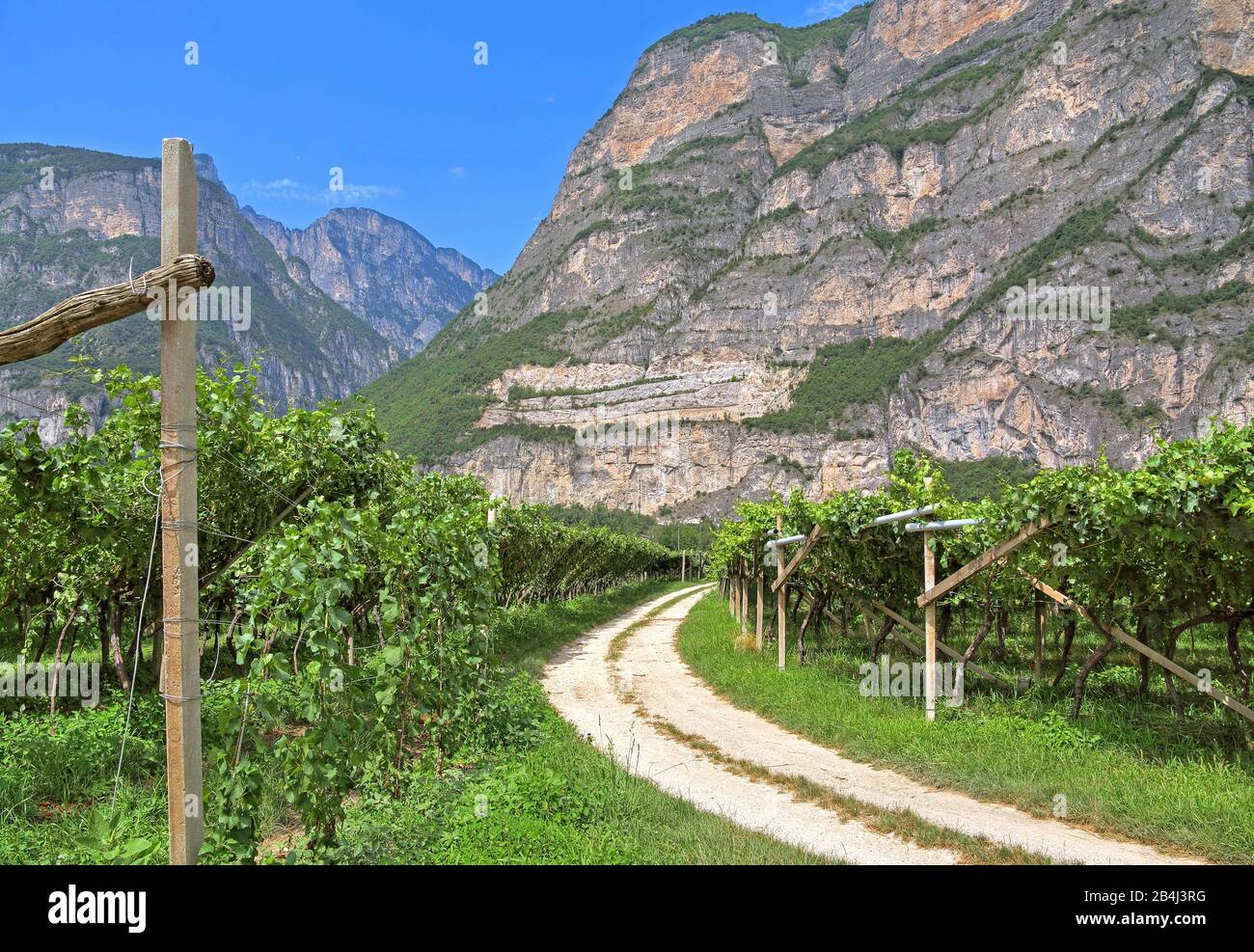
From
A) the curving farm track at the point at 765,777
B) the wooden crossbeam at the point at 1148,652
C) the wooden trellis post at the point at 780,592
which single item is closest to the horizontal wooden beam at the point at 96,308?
the curving farm track at the point at 765,777

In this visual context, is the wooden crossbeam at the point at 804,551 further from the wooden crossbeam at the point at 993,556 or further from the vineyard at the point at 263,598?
the vineyard at the point at 263,598

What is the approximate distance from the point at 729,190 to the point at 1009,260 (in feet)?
241

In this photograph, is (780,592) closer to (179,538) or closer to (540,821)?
(540,821)

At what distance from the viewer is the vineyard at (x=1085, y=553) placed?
6.15 meters

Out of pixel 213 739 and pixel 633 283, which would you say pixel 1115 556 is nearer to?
pixel 213 739

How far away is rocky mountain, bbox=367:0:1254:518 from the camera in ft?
330

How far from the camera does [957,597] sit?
38.3 ft

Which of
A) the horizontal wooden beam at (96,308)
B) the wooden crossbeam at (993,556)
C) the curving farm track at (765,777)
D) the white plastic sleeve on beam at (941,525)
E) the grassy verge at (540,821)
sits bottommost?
the curving farm track at (765,777)

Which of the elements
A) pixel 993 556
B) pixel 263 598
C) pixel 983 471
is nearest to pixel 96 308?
pixel 263 598

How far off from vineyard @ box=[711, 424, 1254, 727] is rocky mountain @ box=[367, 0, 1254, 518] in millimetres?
76927

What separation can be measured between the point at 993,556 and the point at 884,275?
141160mm

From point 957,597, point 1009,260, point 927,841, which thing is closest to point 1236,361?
point 1009,260

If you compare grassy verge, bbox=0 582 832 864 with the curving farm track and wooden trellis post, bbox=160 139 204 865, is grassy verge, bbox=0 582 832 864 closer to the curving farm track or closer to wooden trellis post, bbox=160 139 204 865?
wooden trellis post, bbox=160 139 204 865

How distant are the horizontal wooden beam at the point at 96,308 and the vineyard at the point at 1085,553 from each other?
6.99m
